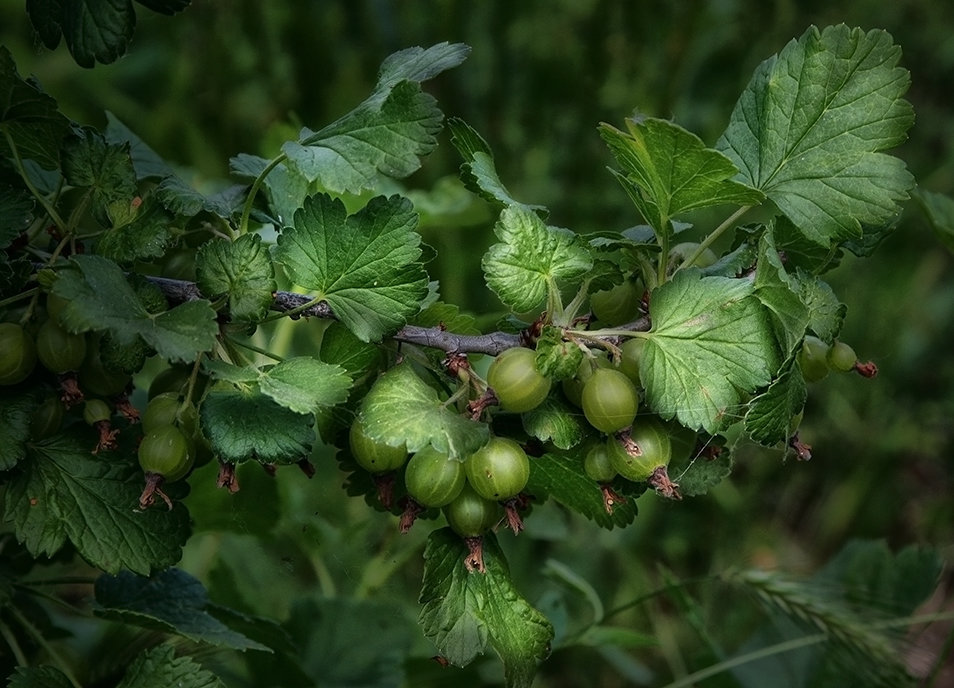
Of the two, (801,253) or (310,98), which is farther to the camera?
(310,98)

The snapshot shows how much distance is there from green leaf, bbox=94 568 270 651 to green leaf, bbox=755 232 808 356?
0.38 meters

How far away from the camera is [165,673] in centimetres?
60

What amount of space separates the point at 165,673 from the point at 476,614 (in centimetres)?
20

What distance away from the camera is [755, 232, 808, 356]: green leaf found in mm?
511

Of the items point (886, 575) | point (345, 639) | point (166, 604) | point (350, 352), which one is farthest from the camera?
point (886, 575)

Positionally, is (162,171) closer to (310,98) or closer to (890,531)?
(310,98)

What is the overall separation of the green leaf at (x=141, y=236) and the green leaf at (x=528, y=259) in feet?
0.61

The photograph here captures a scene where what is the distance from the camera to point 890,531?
1.85m

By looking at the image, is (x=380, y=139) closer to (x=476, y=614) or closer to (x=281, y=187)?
(x=281, y=187)

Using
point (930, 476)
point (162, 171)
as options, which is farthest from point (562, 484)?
point (930, 476)

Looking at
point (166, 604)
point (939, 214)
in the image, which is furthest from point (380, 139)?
point (939, 214)

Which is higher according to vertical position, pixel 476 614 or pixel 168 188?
pixel 168 188

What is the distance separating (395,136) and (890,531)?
1626mm

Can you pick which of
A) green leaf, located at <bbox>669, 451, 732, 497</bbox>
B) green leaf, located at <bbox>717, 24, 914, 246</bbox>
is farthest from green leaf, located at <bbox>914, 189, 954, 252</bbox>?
green leaf, located at <bbox>669, 451, 732, 497</bbox>
